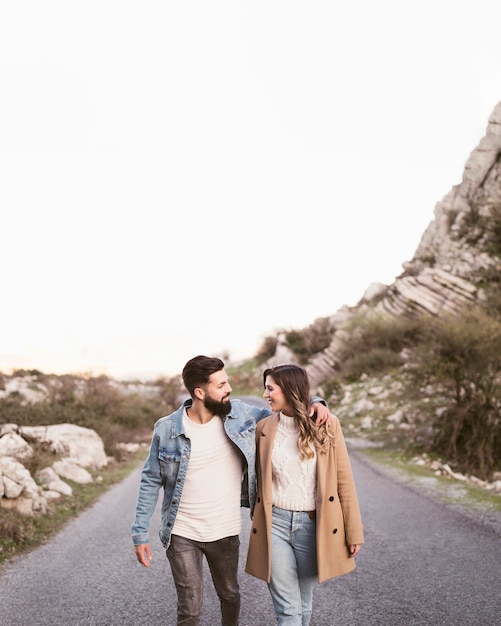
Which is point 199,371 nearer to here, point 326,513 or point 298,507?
point 298,507

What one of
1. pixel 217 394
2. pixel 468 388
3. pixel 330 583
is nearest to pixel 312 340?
pixel 468 388

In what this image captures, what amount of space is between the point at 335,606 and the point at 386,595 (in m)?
0.55

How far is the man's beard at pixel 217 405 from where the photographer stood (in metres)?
3.62

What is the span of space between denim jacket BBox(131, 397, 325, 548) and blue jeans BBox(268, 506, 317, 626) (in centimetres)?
28

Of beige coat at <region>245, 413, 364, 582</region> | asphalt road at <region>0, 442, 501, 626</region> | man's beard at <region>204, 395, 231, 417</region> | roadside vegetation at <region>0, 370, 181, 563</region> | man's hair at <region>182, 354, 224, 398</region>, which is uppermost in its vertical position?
man's hair at <region>182, 354, 224, 398</region>

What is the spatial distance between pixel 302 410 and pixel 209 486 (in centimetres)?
81

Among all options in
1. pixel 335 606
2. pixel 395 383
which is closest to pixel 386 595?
pixel 335 606

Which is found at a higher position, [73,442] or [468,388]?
[468,388]

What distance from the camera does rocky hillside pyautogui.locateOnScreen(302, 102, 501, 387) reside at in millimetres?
30406

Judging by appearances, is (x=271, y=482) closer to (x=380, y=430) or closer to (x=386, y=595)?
(x=386, y=595)

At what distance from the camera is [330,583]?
19.2ft

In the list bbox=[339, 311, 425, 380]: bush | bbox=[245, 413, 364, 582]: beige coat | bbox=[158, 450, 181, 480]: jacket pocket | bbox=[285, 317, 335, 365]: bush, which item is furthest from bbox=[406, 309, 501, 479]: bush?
bbox=[285, 317, 335, 365]: bush

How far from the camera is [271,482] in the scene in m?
3.51

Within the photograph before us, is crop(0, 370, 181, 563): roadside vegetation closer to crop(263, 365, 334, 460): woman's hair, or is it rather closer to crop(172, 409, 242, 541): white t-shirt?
crop(172, 409, 242, 541): white t-shirt
